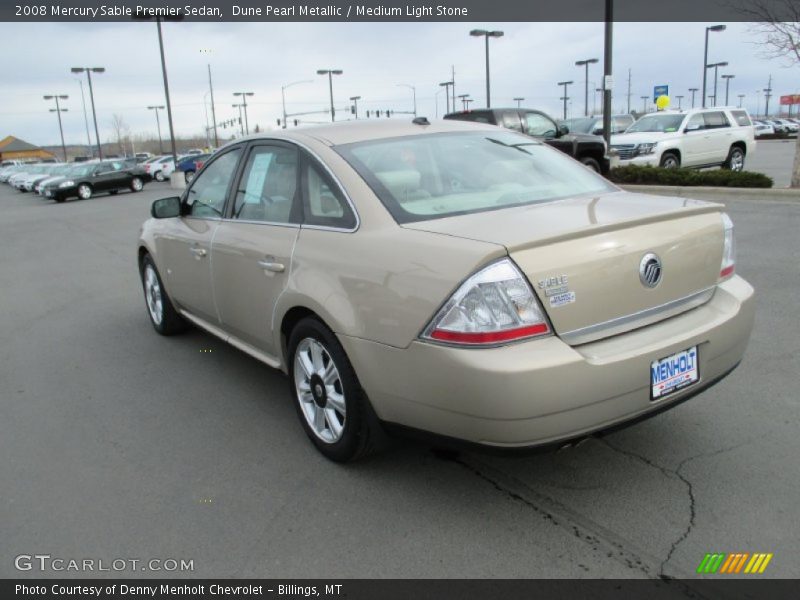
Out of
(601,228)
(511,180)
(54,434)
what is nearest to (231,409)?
(54,434)

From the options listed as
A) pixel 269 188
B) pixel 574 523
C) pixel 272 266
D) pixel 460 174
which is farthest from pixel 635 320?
pixel 269 188

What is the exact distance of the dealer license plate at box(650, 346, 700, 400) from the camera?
2738 millimetres

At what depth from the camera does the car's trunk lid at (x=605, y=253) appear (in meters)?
2.60

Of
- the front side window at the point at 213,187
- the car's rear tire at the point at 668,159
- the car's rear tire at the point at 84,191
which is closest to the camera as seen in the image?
the front side window at the point at 213,187

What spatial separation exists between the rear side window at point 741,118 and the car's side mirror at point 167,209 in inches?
637

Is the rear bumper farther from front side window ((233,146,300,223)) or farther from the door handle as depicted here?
front side window ((233,146,300,223))

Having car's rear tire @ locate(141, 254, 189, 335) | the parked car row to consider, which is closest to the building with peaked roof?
the parked car row

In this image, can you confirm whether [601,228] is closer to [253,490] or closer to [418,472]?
[418,472]

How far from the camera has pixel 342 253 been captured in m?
3.12

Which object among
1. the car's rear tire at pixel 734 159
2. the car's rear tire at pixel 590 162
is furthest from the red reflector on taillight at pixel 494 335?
the car's rear tire at pixel 734 159

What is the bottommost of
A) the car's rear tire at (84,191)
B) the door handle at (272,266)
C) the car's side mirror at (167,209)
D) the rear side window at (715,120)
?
the car's rear tire at (84,191)

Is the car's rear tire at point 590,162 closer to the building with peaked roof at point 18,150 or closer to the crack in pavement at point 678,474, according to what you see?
the crack in pavement at point 678,474

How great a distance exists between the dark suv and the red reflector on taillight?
12471 mm
